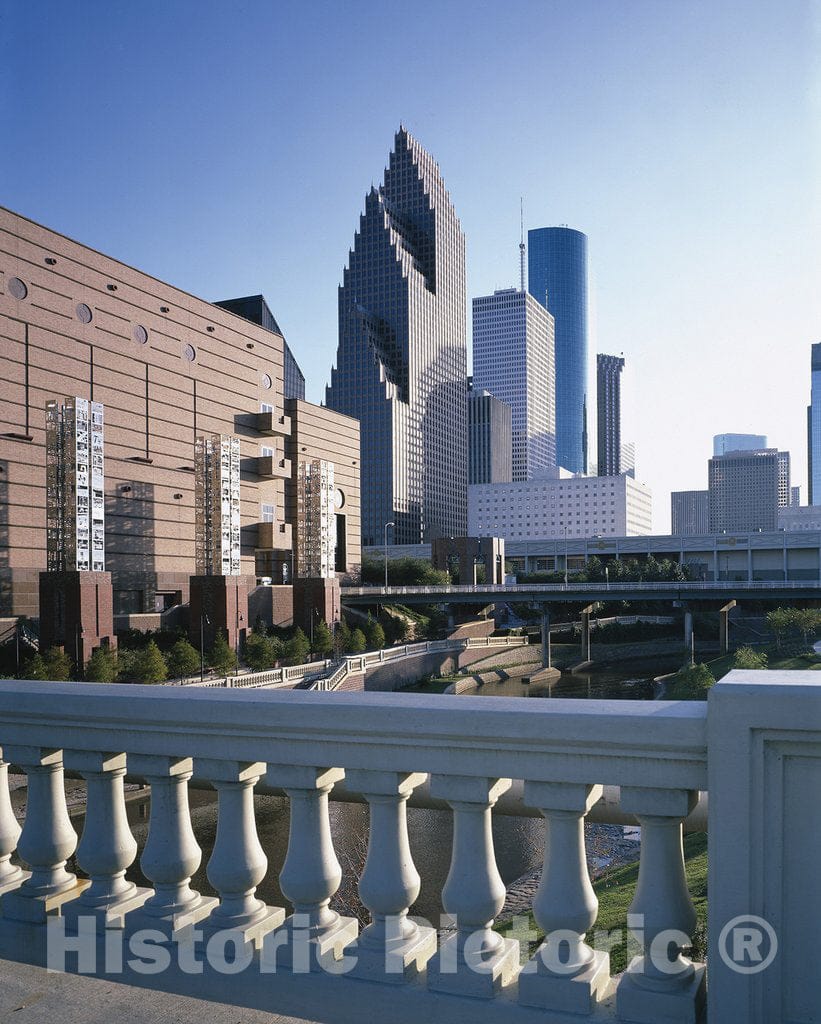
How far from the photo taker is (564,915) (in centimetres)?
242

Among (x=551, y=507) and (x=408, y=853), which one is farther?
(x=551, y=507)

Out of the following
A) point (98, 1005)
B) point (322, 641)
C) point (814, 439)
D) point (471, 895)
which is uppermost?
point (814, 439)

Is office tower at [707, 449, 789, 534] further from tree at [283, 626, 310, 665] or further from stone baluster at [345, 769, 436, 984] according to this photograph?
stone baluster at [345, 769, 436, 984]

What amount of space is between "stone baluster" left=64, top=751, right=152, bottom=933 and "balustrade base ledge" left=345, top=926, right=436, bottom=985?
912 mm

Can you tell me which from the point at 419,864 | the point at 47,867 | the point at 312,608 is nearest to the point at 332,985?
the point at 47,867

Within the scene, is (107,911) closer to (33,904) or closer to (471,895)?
(33,904)

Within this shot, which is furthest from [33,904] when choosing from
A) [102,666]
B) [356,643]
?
[356,643]

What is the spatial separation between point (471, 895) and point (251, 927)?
797mm

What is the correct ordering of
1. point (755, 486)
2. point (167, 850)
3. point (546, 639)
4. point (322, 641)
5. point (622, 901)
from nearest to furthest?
point (167, 850) < point (622, 901) < point (322, 641) < point (546, 639) < point (755, 486)

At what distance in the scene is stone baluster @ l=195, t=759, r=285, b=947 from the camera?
277 cm

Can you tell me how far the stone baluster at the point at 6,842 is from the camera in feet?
10.6

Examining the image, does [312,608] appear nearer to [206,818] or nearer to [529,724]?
[206,818]

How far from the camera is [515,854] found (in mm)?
17891

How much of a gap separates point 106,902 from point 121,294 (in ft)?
159
